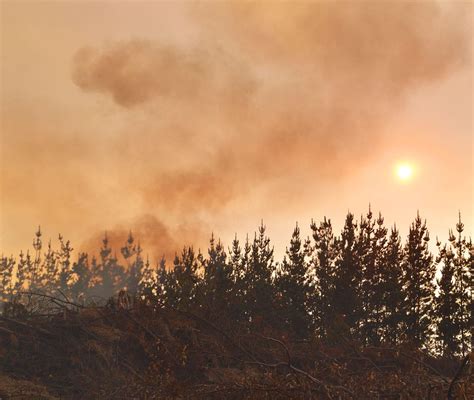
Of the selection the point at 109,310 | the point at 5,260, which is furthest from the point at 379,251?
the point at 5,260

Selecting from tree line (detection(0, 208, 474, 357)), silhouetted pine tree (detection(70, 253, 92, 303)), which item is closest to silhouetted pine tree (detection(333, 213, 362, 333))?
tree line (detection(0, 208, 474, 357))

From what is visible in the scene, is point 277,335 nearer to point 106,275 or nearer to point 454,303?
point 454,303

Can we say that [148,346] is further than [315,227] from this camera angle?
No

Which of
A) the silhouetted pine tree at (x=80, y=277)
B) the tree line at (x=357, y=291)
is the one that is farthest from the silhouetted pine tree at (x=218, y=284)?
the silhouetted pine tree at (x=80, y=277)

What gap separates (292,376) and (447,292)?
17.7 meters

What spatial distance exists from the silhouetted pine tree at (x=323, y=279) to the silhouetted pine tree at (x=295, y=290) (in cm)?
45

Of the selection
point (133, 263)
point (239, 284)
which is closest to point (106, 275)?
point (133, 263)

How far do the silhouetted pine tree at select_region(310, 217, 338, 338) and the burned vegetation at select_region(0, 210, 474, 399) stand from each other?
0.06m

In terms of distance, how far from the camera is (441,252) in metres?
26.7

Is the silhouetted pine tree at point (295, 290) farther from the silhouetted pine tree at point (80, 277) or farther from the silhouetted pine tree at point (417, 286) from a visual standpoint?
the silhouetted pine tree at point (80, 277)

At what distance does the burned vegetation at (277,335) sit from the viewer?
34.4 ft

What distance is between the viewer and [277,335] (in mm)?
18203

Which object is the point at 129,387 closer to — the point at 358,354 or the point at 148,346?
the point at 148,346

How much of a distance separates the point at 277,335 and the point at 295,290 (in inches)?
436
